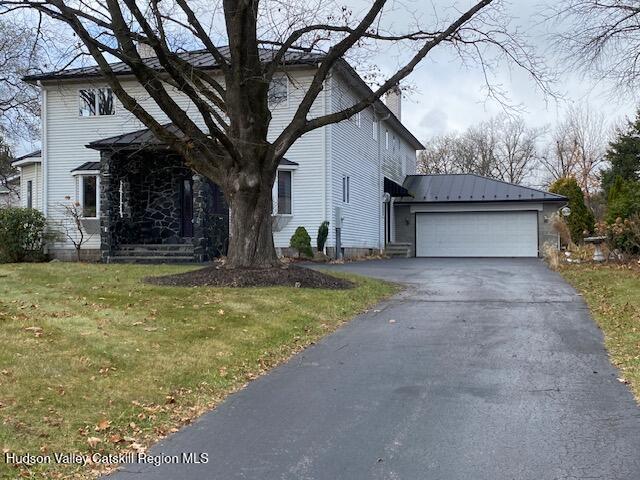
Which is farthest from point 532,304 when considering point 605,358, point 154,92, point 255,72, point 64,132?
point 64,132

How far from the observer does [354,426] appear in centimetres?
515

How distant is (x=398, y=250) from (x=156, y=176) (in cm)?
1164

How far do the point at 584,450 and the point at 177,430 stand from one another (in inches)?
120

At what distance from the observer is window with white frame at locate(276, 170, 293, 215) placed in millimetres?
21656

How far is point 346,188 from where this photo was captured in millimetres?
23594

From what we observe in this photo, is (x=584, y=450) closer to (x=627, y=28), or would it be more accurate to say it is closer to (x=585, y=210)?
(x=627, y=28)

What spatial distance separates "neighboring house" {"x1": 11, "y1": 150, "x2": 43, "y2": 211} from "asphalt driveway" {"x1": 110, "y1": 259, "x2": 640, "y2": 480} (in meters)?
19.8

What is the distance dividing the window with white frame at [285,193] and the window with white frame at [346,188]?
2378 mm

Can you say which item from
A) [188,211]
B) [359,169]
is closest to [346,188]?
[359,169]

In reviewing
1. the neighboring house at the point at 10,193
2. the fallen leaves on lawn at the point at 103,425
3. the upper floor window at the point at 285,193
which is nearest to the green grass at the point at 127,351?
the fallen leaves on lawn at the point at 103,425

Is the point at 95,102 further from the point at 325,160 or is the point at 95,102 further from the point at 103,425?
the point at 103,425

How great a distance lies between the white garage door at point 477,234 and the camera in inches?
1174

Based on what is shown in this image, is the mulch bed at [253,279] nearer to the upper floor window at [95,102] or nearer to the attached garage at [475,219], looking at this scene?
the upper floor window at [95,102]

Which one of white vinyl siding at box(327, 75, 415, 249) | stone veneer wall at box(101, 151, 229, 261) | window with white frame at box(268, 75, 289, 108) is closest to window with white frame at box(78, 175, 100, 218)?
stone veneer wall at box(101, 151, 229, 261)
